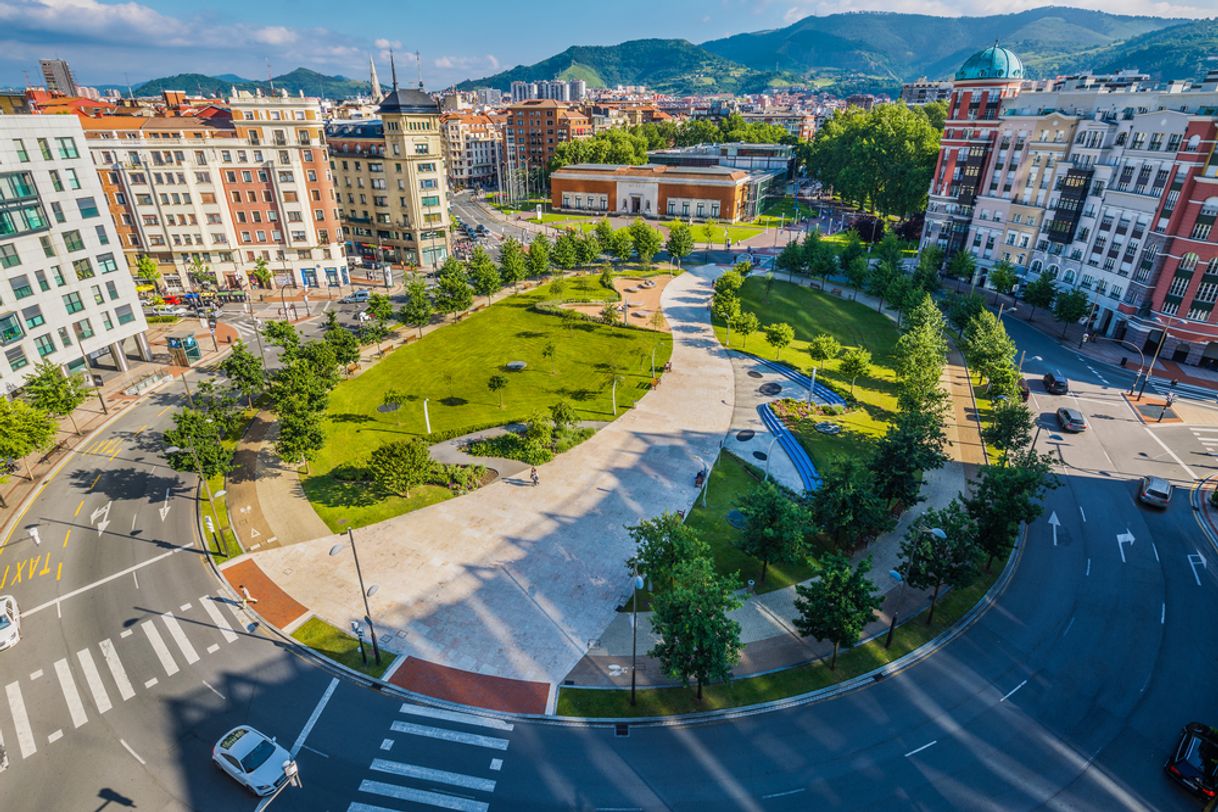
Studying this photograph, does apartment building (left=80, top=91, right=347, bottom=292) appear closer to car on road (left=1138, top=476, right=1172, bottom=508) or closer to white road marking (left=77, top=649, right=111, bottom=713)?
white road marking (left=77, top=649, right=111, bottom=713)

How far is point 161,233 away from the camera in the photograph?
8838 centimetres

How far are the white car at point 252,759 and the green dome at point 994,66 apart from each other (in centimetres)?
12257

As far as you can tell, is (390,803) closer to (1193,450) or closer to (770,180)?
(1193,450)

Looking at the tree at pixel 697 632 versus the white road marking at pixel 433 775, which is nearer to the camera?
the white road marking at pixel 433 775

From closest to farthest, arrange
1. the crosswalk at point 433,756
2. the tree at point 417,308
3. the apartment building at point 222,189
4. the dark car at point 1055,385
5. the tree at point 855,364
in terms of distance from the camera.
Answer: the crosswalk at point 433,756 → the tree at point 855,364 → the dark car at point 1055,385 → the tree at point 417,308 → the apartment building at point 222,189

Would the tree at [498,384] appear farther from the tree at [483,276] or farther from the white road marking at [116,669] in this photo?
the white road marking at [116,669]

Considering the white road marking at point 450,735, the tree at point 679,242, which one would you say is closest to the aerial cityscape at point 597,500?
the white road marking at point 450,735

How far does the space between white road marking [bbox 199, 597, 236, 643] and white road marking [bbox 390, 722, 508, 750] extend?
12197 mm

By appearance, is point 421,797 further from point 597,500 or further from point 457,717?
point 597,500

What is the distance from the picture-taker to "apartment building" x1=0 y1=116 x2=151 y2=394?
2095 inches

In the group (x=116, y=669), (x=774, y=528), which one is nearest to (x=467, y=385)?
(x=116, y=669)

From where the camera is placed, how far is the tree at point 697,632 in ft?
91.2

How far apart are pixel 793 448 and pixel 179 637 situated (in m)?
45.4

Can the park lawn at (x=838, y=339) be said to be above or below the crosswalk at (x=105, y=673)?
above
